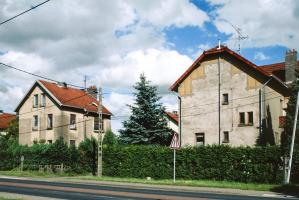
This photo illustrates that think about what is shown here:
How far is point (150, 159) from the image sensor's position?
110 feet

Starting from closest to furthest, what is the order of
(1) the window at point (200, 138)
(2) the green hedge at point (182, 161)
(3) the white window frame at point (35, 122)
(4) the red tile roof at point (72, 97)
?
(2) the green hedge at point (182, 161) → (1) the window at point (200, 138) → (4) the red tile roof at point (72, 97) → (3) the white window frame at point (35, 122)

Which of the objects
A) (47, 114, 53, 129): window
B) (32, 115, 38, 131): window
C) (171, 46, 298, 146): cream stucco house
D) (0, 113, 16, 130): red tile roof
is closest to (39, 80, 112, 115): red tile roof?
(47, 114, 53, 129): window

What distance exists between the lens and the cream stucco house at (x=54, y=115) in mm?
52094

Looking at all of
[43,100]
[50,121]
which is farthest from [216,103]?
[43,100]

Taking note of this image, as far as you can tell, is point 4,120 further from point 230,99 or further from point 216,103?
point 230,99

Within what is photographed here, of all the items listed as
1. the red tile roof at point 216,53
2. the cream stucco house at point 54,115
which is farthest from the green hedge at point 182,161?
the cream stucco house at point 54,115

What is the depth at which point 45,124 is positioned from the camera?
52.8 metres

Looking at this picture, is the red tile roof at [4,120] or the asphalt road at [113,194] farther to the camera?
the red tile roof at [4,120]

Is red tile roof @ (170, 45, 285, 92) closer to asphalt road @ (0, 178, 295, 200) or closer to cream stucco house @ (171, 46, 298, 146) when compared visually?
cream stucco house @ (171, 46, 298, 146)

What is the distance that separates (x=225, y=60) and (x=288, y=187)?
1714cm

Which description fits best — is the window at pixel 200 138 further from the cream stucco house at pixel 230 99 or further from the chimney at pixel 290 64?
the chimney at pixel 290 64

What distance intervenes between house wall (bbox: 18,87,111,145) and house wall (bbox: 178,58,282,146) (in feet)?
57.0

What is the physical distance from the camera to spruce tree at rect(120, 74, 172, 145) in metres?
41.6

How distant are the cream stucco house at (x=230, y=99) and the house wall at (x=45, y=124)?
16675mm
